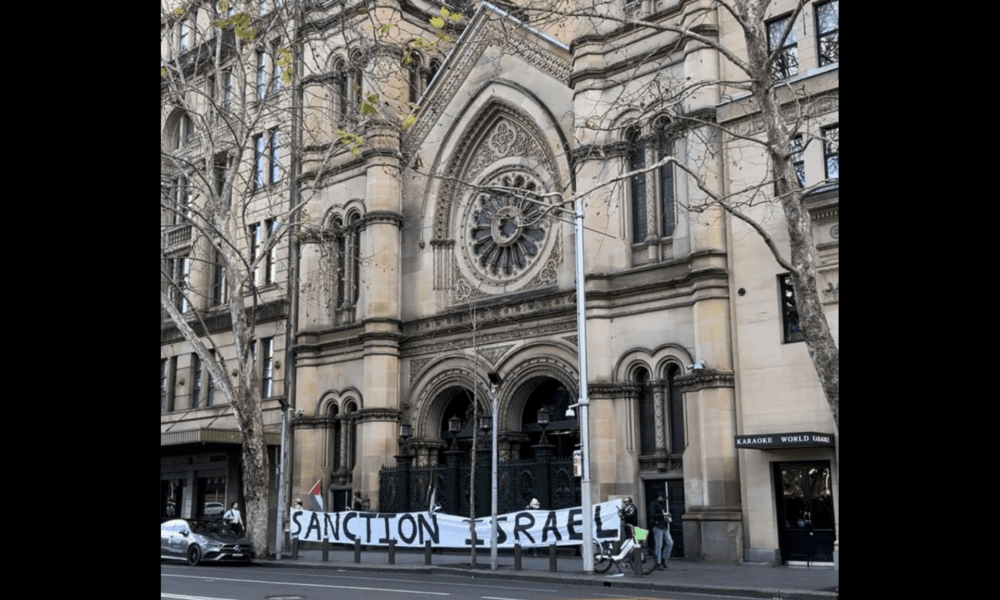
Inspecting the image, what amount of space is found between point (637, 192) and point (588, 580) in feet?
42.1

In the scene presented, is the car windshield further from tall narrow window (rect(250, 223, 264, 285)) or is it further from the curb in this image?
tall narrow window (rect(250, 223, 264, 285))

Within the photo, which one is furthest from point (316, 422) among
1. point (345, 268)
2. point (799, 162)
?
point (799, 162)

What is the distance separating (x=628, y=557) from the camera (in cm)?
2359

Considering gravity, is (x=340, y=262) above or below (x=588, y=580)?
above

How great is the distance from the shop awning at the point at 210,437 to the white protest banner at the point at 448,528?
303 inches

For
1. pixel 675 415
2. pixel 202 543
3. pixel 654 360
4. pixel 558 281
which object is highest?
pixel 558 281

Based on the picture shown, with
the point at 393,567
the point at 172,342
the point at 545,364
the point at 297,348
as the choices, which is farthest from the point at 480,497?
the point at 172,342

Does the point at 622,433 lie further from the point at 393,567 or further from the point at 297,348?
the point at 297,348

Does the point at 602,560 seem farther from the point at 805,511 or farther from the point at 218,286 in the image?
the point at 218,286

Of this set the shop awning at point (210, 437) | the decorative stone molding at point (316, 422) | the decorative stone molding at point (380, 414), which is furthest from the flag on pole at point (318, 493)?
the shop awning at point (210, 437)

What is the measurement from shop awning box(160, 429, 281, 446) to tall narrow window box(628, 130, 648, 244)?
16337 mm

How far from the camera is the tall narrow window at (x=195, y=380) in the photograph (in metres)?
44.3
